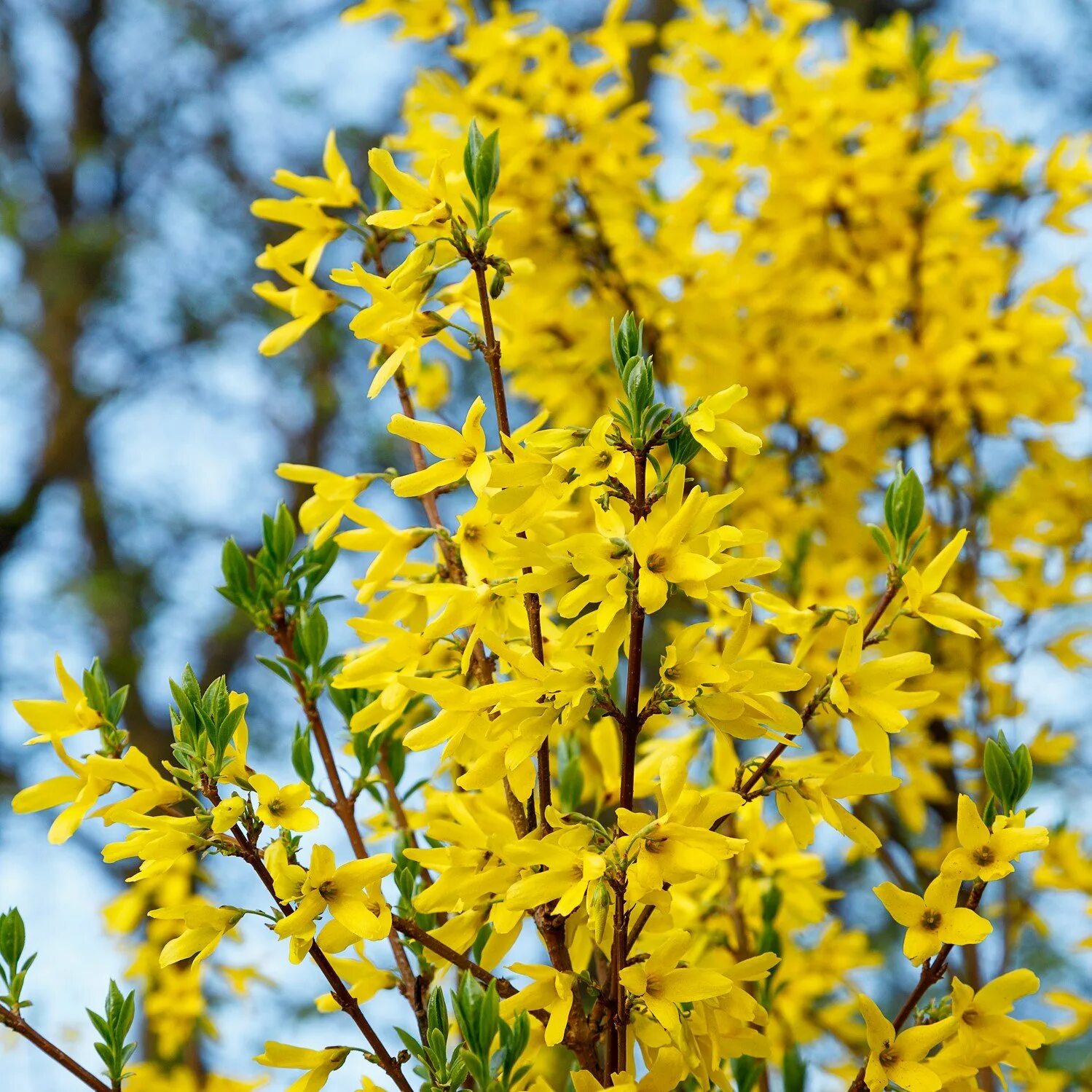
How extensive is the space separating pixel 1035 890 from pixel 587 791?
143 centimetres

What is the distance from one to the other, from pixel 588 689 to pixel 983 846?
0.34 metres

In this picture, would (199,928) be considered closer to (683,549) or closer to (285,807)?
(285,807)

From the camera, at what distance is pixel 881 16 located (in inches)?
201

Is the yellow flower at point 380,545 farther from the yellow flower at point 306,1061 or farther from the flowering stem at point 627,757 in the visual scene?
the yellow flower at point 306,1061

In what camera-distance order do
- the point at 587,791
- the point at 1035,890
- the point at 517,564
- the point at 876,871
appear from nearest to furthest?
the point at 517,564 < the point at 587,791 < the point at 1035,890 < the point at 876,871

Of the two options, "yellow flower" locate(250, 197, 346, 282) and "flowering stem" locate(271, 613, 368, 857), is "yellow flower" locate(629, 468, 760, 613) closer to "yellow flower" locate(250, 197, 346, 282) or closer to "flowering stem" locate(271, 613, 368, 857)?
"flowering stem" locate(271, 613, 368, 857)

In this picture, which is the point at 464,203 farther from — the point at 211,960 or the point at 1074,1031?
the point at 211,960

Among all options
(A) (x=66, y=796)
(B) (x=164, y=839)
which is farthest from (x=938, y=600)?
(A) (x=66, y=796)

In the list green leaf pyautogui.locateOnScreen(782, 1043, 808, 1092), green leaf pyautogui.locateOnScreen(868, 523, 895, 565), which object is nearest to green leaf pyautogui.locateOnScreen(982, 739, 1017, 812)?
green leaf pyautogui.locateOnScreen(868, 523, 895, 565)

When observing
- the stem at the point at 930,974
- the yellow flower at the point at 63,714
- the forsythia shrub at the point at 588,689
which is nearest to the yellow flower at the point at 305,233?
the forsythia shrub at the point at 588,689

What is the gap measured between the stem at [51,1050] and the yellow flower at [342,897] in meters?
0.25

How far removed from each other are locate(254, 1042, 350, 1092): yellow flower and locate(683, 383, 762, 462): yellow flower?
59 cm

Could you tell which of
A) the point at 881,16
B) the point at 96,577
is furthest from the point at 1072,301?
the point at 96,577

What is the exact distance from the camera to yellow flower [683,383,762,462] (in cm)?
86
